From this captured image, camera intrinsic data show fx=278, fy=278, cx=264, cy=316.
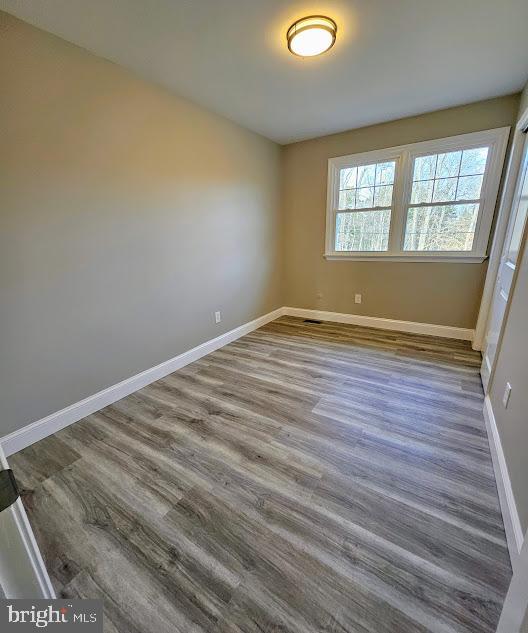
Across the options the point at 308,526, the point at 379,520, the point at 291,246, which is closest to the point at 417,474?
the point at 379,520

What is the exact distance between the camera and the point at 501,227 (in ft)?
8.84

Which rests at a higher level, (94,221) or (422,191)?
(422,191)

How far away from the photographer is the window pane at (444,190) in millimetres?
3084

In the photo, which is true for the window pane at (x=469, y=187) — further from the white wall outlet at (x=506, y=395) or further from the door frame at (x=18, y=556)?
the door frame at (x=18, y=556)

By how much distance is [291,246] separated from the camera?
4.29 m

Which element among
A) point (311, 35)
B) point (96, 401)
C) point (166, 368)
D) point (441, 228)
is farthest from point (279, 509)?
point (441, 228)

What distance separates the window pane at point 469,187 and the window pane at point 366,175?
3.10 feet

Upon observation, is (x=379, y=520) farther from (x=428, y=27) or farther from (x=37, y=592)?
(x=428, y=27)

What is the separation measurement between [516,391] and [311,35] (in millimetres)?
2385

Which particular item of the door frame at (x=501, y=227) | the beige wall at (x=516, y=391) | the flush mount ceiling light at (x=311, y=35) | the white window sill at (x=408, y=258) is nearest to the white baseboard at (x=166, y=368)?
the door frame at (x=501, y=227)

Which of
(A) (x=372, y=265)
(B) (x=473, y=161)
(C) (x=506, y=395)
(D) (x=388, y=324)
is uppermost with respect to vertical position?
(B) (x=473, y=161)

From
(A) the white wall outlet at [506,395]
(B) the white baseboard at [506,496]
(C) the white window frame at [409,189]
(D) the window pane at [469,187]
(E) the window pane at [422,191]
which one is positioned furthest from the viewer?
(E) the window pane at [422,191]

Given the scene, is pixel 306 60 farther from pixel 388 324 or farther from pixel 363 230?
pixel 388 324

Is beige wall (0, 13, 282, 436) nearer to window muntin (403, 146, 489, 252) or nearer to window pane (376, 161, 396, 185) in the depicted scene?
window pane (376, 161, 396, 185)
